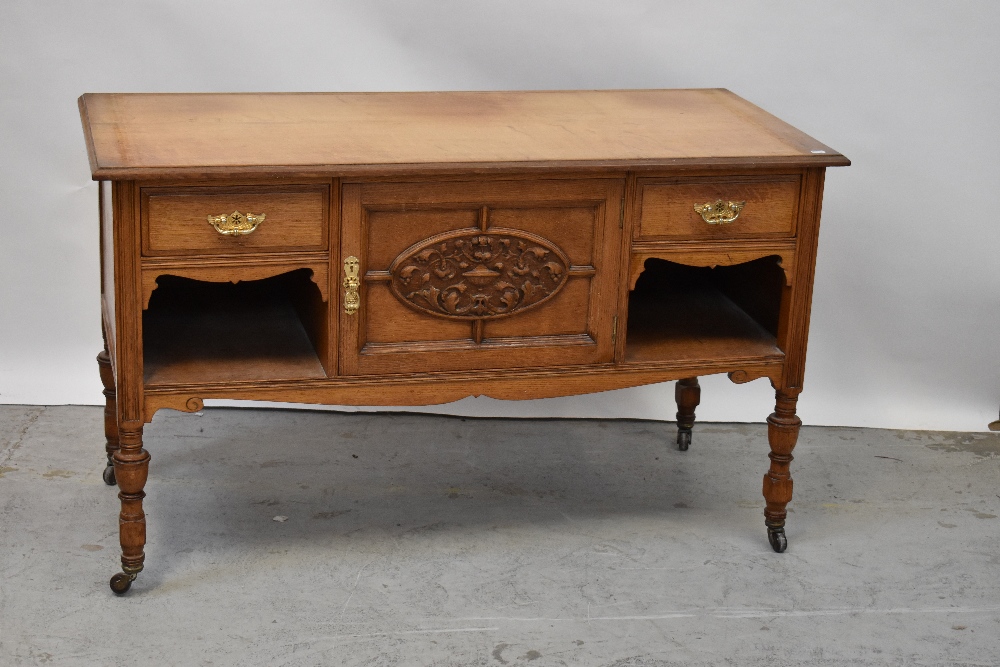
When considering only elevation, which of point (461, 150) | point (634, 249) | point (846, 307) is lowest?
point (846, 307)

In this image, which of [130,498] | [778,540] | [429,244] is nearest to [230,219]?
[429,244]

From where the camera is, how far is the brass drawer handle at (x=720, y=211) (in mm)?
3258

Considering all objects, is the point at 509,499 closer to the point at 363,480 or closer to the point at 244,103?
the point at 363,480

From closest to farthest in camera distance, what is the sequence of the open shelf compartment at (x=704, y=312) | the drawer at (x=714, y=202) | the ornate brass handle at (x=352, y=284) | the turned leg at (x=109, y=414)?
1. the ornate brass handle at (x=352, y=284)
2. the drawer at (x=714, y=202)
3. the open shelf compartment at (x=704, y=312)
4. the turned leg at (x=109, y=414)

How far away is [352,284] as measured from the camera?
10.3 ft

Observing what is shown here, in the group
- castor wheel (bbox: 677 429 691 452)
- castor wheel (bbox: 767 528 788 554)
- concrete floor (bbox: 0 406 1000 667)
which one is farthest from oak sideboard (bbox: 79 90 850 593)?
castor wheel (bbox: 677 429 691 452)

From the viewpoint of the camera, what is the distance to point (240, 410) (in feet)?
14.4

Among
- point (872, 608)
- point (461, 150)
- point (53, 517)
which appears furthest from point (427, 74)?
point (872, 608)

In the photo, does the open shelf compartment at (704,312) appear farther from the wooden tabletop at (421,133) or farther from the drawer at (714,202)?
the wooden tabletop at (421,133)

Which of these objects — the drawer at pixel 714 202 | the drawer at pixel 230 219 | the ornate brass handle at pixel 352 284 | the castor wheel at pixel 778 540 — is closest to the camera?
the drawer at pixel 230 219

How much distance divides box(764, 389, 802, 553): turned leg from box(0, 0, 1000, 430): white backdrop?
90 cm

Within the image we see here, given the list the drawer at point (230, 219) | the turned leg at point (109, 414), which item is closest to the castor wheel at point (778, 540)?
the drawer at point (230, 219)

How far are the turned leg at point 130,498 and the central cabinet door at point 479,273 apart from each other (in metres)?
0.47

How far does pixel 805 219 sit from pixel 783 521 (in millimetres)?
759
